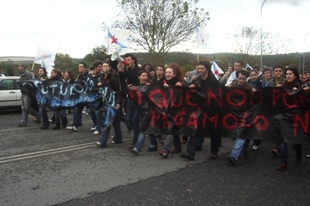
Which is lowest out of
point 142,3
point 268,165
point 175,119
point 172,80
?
point 268,165

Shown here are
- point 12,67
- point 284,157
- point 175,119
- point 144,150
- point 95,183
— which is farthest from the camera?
point 12,67

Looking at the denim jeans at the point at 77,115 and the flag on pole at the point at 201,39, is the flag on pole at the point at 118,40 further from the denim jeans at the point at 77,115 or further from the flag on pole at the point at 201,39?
the flag on pole at the point at 201,39

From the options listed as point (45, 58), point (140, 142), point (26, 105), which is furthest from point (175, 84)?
point (45, 58)

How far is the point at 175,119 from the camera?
604 centimetres

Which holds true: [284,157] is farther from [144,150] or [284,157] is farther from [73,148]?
[73,148]

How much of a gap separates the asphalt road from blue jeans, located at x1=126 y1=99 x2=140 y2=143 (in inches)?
14.4

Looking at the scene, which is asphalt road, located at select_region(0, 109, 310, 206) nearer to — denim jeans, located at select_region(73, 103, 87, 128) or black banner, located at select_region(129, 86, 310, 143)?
black banner, located at select_region(129, 86, 310, 143)

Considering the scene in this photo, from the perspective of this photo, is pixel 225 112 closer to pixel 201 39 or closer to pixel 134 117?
pixel 134 117

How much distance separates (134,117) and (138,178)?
1.95 m

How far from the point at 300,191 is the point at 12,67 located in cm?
3793

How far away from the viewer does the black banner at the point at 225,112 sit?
5141 mm

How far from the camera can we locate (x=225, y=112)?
5.71m

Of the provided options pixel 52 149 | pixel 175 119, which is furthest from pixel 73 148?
pixel 175 119

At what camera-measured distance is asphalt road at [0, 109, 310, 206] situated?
13.1 feet
